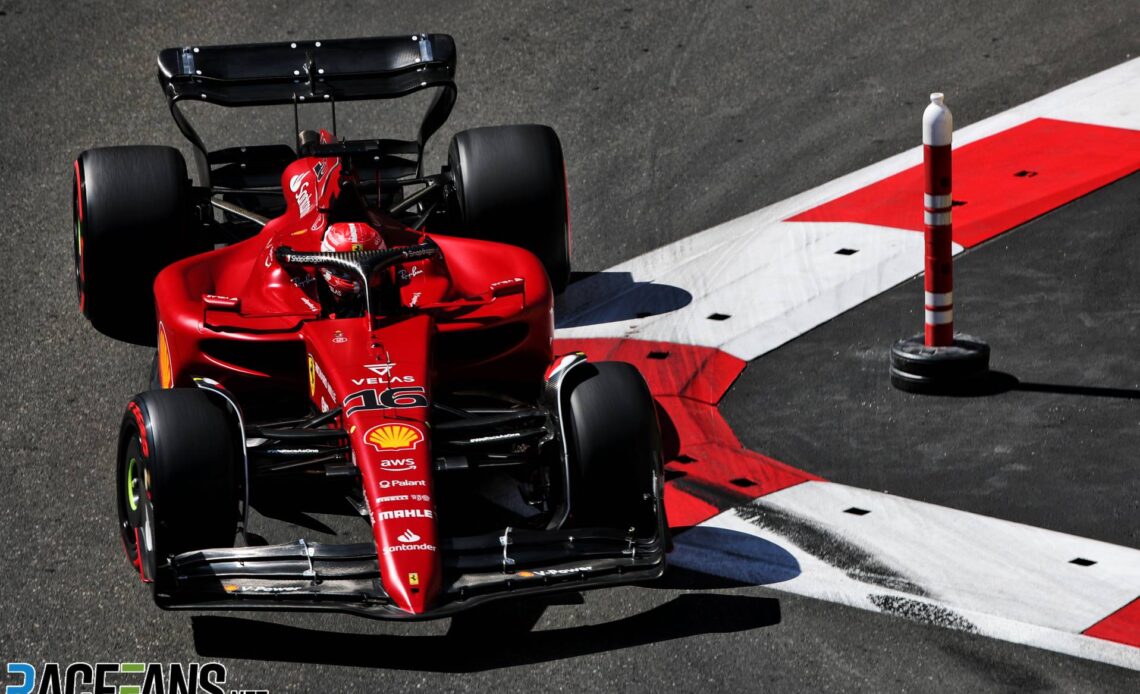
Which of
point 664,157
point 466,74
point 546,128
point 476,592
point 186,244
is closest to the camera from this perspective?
point 476,592

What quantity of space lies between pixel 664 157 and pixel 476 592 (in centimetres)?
534

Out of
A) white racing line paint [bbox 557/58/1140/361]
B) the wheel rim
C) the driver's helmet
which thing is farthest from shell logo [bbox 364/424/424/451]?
white racing line paint [bbox 557/58/1140/361]

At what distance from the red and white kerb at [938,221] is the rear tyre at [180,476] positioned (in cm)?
311

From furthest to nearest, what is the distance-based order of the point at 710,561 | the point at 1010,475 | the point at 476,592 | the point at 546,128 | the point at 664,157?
the point at 664,157 < the point at 546,128 < the point at 1010,475 < the point at 710,561 < the point at 476,592

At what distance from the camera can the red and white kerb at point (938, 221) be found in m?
7.22

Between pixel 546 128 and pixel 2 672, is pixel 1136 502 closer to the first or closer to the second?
pixel 546 128

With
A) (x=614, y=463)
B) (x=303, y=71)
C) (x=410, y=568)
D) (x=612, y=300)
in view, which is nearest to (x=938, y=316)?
(x=612, y=300)

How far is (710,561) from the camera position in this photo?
625cm

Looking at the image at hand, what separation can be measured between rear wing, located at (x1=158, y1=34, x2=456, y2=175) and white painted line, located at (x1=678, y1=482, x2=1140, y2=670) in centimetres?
297

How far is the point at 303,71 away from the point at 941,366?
3.28m

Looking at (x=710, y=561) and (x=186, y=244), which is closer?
(x=710, y=561)

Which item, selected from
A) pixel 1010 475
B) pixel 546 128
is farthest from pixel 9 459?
pixel 1010 475

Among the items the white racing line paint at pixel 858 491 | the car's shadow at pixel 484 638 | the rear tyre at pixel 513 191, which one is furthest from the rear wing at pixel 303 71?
the car's shadow at pixel 484 638

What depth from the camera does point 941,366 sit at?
7.47 meters
